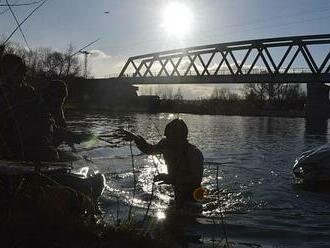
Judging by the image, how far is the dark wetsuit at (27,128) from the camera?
5.14 m

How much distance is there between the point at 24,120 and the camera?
5641mm

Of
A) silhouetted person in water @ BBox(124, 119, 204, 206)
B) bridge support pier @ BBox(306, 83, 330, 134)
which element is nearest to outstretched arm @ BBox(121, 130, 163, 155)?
silhouetted person in water @ BBox(124, 119, 204, 206)

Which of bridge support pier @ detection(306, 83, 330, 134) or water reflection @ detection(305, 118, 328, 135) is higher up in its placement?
bridge support pier @ detection(306, 83, 330, 134)

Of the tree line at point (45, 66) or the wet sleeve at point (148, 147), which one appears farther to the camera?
the wet sleeve at point (148, 147)

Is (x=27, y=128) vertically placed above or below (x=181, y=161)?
above

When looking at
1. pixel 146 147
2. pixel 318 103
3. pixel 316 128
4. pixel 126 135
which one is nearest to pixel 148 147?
pixel 146 147

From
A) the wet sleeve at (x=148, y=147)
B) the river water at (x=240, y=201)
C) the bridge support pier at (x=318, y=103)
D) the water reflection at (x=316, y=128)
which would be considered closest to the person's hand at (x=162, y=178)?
the river water at (x=240, y=201)

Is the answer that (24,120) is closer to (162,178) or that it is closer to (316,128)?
(162,178)

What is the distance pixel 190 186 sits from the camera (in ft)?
25.1

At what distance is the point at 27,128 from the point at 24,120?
13 cm

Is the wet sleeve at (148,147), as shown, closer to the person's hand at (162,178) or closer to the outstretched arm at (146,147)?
the outstretched arm at (146,147)

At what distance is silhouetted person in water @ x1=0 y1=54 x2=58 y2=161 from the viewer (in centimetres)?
516

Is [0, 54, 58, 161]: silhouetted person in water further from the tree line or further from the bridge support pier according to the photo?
the bridge support pier

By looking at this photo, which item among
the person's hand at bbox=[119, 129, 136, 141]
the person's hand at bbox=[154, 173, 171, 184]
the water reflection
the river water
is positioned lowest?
the river water
